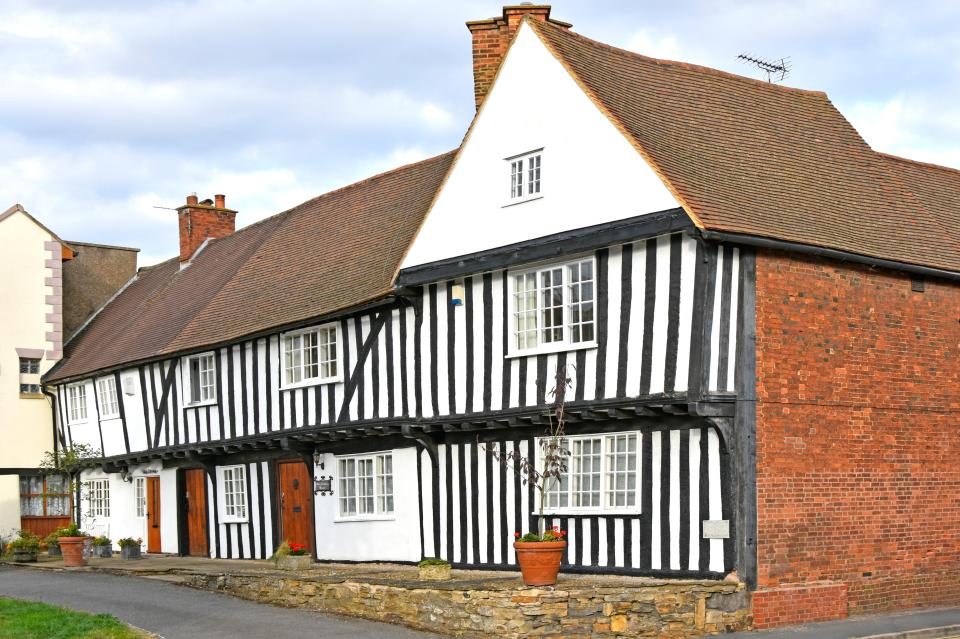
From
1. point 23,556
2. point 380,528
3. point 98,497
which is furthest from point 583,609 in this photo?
point 98,497

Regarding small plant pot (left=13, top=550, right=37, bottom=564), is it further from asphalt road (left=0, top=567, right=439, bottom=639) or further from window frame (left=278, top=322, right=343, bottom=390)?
window frame (left=278, top=322, right=343, bottom=390)

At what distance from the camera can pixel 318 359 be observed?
21516 mm

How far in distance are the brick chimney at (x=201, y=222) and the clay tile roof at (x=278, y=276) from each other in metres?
0.46

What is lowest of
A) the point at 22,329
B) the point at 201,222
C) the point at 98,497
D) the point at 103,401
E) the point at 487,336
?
the point at 98,497

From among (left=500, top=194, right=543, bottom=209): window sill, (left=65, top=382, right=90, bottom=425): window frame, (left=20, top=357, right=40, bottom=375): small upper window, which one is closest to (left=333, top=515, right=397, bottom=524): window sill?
Result: (left=500, top=194, right=543, bottom=209): window sill

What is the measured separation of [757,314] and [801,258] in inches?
46.1

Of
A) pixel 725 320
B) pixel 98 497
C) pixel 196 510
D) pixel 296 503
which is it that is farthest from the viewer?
pixel 98 497

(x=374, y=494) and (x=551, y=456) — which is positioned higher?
(x=551, y=456)

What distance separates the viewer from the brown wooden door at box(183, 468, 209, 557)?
1004 inches

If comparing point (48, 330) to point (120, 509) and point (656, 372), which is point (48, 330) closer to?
Result: point (120, 509)

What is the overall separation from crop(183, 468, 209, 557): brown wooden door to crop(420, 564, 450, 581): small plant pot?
31.6 feet

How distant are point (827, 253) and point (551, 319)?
12.4 feet

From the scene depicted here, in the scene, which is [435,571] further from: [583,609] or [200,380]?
[200,380]

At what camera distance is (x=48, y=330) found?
103 feet
